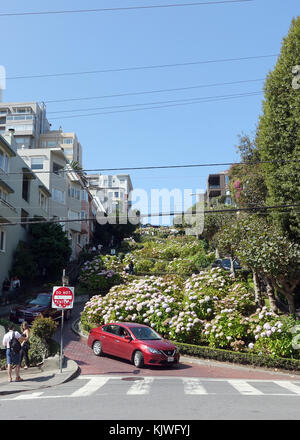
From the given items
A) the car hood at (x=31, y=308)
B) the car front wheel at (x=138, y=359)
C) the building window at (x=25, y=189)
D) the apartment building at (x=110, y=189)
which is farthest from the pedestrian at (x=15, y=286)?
the apartment building at (x=110, y=189)

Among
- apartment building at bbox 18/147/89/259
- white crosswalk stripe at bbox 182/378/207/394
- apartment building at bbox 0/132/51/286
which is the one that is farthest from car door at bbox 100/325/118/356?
apartment building at bbox 18/147/89/259

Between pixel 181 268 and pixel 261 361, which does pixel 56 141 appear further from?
pixel 261 361

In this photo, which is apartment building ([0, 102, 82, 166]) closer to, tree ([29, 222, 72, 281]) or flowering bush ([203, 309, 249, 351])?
tree ([29, 222, 72, 281])

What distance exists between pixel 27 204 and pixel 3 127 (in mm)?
65912

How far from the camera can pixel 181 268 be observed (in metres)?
38.1

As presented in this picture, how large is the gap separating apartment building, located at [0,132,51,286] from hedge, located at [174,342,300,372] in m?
15.9

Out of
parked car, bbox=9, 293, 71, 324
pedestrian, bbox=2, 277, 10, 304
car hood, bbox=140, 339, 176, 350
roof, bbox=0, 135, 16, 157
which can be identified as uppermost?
roof, bbox=0, 135, 16, 157

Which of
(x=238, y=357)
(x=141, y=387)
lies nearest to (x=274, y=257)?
(x=238, y=357)

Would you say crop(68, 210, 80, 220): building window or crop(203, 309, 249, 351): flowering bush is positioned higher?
crop(68, 210, 80, 220): building window

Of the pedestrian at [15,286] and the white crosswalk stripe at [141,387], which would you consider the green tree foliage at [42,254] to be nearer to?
the pedestrian at [15,286]

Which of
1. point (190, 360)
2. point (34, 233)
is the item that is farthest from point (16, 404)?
point (34, 233)

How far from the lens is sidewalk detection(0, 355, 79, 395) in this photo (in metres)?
12.0

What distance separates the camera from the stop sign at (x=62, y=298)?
15.0 metres

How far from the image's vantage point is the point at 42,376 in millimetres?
13641
